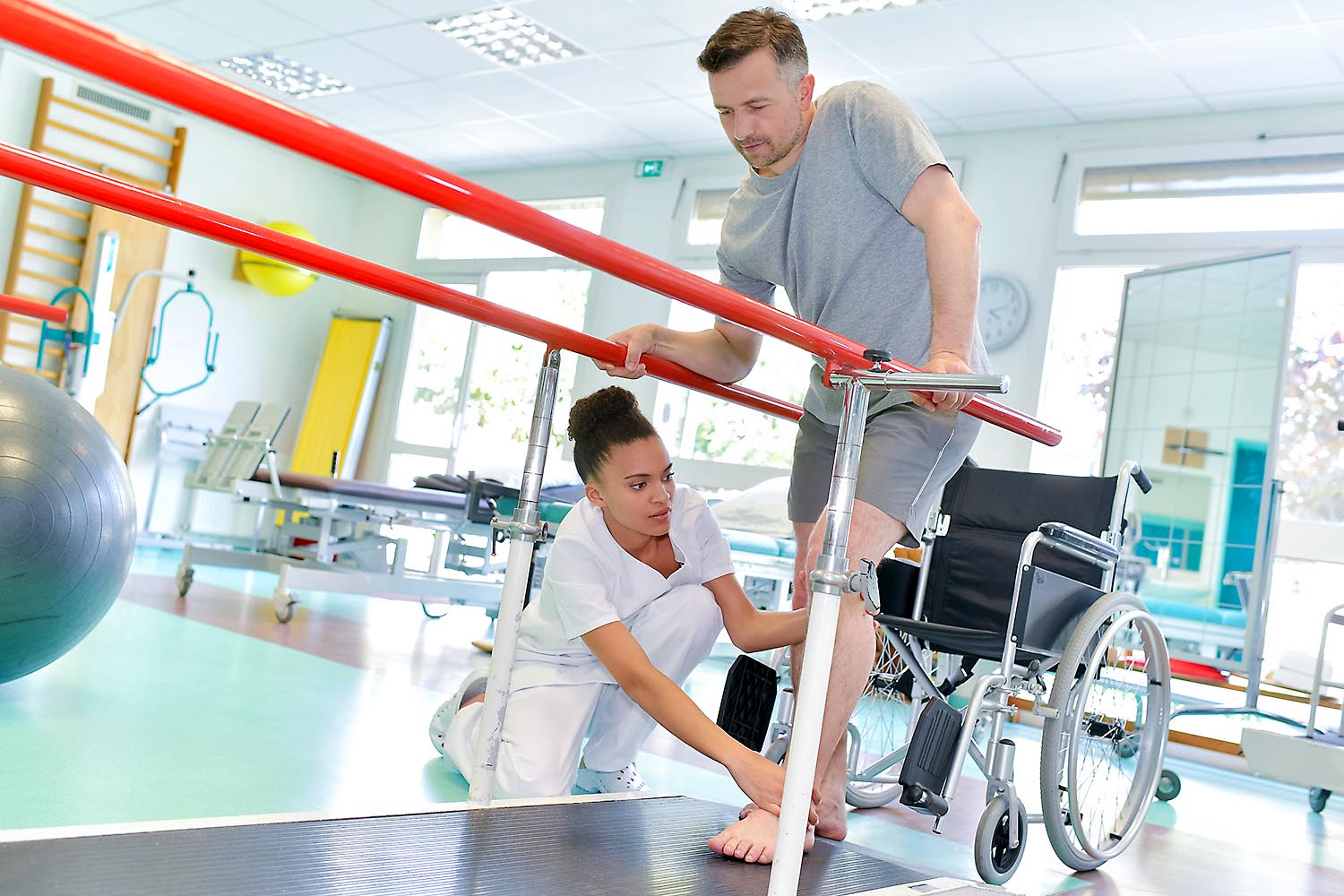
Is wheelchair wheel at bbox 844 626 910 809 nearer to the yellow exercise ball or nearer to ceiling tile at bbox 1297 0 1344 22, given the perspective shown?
ceiling tile at bbox 1297 0 1344 22

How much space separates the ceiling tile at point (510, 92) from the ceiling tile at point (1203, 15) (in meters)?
3.28

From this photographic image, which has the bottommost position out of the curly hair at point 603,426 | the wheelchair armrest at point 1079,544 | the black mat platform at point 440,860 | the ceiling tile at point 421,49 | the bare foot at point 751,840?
the black mat platform at point 440,860

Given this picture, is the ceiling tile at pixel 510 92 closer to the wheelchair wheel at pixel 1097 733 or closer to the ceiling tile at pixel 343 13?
the ceiling tile at pixel 343 13

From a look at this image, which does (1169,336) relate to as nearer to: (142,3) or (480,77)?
(480,77)

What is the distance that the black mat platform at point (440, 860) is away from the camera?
1.19 meters

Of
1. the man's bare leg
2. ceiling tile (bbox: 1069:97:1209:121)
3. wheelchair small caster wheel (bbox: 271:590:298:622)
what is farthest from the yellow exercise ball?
the man's bare leg

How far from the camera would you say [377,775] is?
2.26 m

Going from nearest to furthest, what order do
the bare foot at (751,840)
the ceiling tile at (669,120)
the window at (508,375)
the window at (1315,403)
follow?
the bare foot at (751,840), the window at (1315,403), the ceiling tile at (669,120), the window at (508,375)

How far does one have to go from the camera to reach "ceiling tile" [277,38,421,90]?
21.5 ft

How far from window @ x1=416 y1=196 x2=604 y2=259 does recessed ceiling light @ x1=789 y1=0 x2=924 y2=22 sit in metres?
3.07

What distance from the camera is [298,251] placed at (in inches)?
55.3

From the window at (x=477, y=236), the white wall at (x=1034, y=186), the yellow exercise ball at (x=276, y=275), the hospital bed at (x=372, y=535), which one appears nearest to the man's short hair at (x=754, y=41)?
the hospital bed at (x=372, y=535)

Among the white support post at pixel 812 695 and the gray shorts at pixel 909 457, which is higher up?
the gray shorts at pixel 909 457

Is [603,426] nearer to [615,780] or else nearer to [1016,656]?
[615,780]
